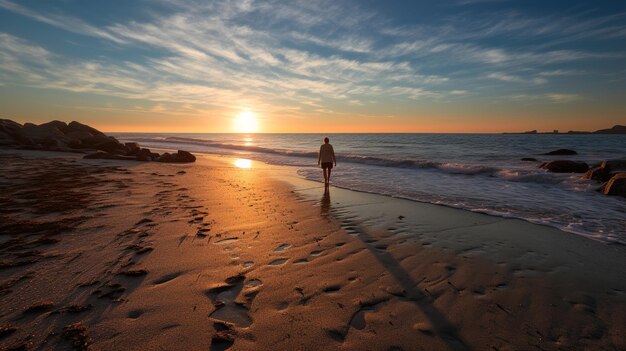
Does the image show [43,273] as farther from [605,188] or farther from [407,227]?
[605,188]

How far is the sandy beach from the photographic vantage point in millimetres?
2693

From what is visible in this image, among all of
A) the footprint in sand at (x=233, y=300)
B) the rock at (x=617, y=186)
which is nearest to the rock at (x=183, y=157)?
the footprint in sand at (x=233, y=300)

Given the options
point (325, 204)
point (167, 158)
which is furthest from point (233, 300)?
point (167, 158)

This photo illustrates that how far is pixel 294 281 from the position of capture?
12.3 ft

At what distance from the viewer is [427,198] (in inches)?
375

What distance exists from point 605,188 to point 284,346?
45.9 ft

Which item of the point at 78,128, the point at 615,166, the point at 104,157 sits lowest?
the point at 615,166

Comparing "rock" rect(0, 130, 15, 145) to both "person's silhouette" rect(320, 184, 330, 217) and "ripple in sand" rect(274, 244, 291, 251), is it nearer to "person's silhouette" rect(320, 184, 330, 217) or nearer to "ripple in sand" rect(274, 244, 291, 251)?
"person's silhouette" rect(320, 184, 330, 217)

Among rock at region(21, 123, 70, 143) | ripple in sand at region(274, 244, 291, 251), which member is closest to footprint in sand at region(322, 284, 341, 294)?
ripple in sand at region(274, 244, 291, 251)

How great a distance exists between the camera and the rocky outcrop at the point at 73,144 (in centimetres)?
1897

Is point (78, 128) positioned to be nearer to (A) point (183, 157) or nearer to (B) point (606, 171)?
(A) point (183, 157)

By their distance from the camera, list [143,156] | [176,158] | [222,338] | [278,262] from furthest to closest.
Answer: [176,158]
[143,156]
[278,262]
[222,338]

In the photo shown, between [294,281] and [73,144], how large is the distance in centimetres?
2816

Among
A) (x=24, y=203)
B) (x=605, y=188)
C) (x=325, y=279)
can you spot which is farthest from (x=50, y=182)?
(x=605, y=188)
